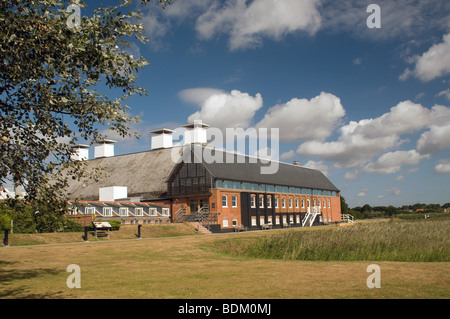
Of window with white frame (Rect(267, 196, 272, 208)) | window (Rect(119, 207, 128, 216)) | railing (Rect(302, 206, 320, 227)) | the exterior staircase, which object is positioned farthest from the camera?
railing (Rect(302, 206, 320, 227))

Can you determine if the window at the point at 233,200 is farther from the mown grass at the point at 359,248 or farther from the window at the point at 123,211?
the mown grass at the point at 359,248

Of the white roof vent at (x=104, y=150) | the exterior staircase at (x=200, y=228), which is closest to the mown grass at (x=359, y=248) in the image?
the exterior staircase at (x=200, y=228)

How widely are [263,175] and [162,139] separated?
733 inches

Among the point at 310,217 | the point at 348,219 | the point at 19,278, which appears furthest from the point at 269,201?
the point at 19,278

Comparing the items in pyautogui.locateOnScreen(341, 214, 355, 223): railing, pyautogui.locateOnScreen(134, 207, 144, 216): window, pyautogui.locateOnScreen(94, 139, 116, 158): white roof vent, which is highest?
pyautogui.locateOnScreen(94, 139, 116, 158): white roof vent

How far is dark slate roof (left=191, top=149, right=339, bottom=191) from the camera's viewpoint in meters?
50.0

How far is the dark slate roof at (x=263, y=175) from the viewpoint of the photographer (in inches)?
1970

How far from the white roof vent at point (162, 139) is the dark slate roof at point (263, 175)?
45.9 ft

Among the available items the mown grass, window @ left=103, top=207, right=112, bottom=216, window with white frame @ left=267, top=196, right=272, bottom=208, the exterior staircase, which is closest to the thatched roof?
the exterior staircase

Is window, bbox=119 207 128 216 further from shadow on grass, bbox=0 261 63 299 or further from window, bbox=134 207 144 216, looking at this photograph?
shadow on grass, bbox=0 261 63 299

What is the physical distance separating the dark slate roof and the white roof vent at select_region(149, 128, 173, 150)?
14.0 m

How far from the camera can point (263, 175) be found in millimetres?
56562

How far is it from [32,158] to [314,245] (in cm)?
1364
